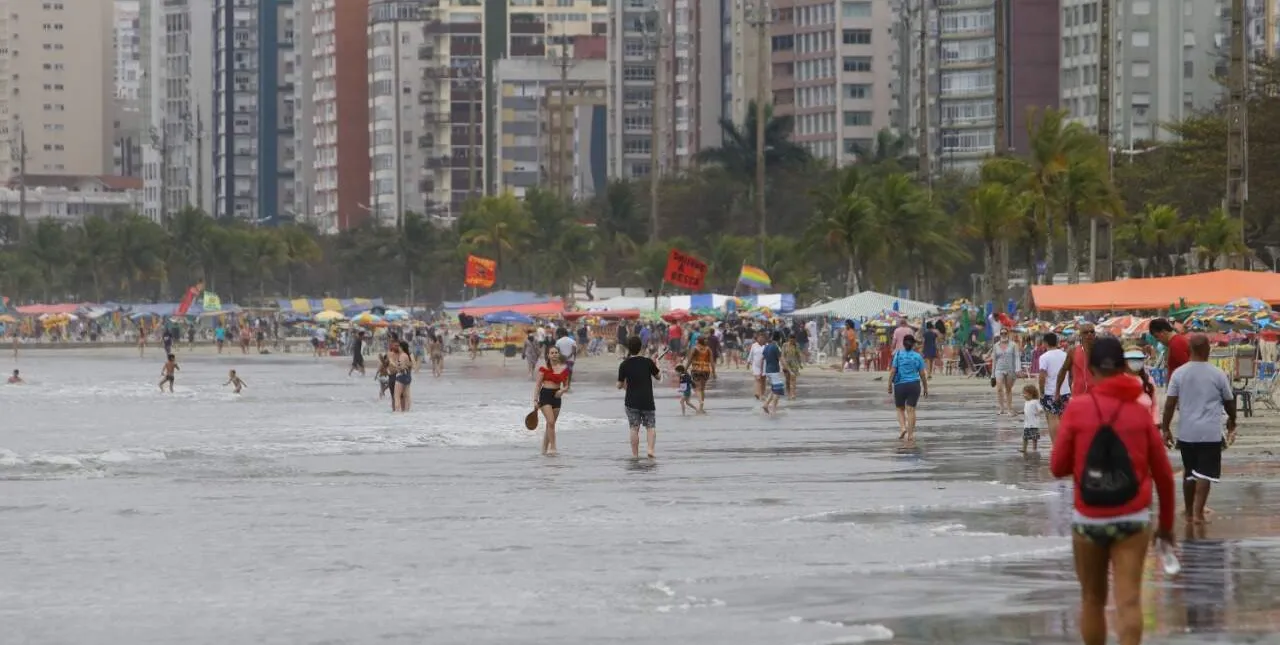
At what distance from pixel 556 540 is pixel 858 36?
473 feet

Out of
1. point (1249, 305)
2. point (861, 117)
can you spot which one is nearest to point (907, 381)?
point (1249, 305)

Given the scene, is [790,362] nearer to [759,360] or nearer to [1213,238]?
[759,360]

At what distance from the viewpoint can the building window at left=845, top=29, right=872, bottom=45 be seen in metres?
158

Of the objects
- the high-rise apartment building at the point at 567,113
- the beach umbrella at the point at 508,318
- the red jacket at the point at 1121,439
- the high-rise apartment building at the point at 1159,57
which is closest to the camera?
the red jacket at the point at 1121,439

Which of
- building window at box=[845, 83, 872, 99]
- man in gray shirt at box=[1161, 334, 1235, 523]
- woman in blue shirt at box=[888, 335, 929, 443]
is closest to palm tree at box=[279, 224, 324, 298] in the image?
building window at box=[845, 83, 872, 99]

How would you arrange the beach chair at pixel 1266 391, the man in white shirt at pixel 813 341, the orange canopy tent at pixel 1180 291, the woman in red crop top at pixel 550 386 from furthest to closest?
the man in white shirt at pixel 813 341 < the orange canopy tent at pixel 1180 291 < the beach chair at pixel 1266 391 < the woman in red crop top at pixel 550 386

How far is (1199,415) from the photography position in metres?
15.5

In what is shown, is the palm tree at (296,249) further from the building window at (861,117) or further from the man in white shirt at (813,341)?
the man in white shirt at (813,341)

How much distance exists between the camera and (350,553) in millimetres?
15555

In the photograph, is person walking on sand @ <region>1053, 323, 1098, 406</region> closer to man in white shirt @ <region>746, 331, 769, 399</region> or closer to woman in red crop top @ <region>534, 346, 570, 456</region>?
woman in red crop top @ <region>534, 346, 570, 456</region>

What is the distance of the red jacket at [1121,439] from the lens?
31.2 ft

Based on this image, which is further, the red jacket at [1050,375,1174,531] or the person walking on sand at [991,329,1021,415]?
the person walking on sand at [991,329,1021,415]

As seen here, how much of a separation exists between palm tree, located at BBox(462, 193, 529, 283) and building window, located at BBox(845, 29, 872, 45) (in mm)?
38914

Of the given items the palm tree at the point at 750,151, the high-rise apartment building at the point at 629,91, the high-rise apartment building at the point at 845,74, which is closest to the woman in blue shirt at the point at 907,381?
the palm tree at the point at 750,151
